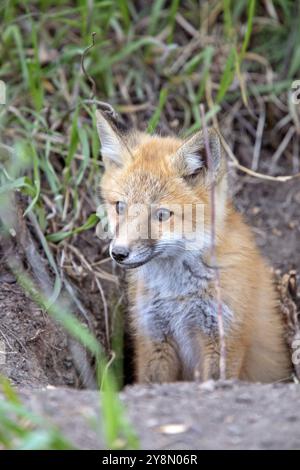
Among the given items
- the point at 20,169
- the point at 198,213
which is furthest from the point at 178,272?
the point at 20,169

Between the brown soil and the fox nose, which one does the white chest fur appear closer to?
the fox nose

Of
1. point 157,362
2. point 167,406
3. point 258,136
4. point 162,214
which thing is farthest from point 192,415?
point 258,136

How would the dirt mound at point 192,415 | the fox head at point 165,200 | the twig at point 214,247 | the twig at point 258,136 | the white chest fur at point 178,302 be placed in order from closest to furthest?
the dirt mound at point 192,415 < the twig at point 214,247 < the fox head at point 165,200 < the white chest fur at point 178,302 < the twig at point 258,136

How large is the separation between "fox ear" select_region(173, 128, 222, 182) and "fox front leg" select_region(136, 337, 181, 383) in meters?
1.10

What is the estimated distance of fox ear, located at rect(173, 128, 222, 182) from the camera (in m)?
4.07

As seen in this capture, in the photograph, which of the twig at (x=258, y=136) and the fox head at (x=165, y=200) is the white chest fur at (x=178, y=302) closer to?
the fox head at (x=165, y=200)

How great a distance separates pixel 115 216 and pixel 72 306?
1.07 m

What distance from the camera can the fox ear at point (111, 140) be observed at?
14.7ft

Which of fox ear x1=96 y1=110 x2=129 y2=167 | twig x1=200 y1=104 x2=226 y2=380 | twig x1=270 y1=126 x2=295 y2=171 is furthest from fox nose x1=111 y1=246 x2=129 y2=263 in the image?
twig x1=270 y1=126 x2=295 y2=171

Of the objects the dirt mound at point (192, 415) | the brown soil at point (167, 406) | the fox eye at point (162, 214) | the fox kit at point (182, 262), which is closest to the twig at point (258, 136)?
the fox kit at point (182, 262)

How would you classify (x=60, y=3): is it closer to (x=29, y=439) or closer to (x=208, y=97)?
(x=208, y=97)

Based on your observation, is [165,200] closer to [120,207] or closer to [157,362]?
[120,207]

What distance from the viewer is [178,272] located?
439cm

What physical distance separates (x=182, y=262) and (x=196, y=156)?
0.63 metres
